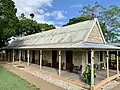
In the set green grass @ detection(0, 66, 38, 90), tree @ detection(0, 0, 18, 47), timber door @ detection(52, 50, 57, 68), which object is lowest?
green grass @ detection(0, 66, 38, 90)

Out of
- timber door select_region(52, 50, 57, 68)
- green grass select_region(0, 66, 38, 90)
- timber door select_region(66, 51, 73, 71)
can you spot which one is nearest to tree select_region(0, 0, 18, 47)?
timber door select_region(52, 50, 57, 68)

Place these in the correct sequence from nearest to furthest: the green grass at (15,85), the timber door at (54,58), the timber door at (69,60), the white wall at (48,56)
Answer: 1. the green grass at (15,85)
2. the timber door at (69,60)
3. the timber door at (54,58)
4. the white wall at (48,56)

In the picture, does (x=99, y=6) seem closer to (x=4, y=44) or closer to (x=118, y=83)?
(x=4, y=44)

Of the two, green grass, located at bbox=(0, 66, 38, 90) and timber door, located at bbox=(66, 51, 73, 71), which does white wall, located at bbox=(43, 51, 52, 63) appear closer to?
timber door, located at bbox=(66, 51, 73, 71)

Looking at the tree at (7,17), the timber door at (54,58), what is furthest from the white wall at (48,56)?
the tree at (7,17)

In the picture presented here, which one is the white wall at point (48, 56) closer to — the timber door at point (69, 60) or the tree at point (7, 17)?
the timber door at point (69, 60)

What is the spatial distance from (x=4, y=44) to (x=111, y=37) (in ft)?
76.0

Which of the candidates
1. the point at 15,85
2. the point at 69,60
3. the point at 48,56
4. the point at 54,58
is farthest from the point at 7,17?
the point at 15,85

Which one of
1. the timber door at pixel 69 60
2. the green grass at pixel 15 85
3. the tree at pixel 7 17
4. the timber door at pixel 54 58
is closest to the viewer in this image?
the green grass at pixel 15 85

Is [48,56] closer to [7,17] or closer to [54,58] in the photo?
[54,58]

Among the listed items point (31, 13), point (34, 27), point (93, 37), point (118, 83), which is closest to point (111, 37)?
point (34, 27)

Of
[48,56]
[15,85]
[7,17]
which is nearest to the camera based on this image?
[15,85]

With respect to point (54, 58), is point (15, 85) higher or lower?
lower

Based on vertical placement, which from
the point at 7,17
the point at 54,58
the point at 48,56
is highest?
the point at 7,17
